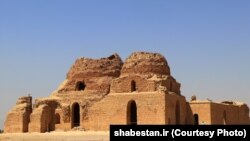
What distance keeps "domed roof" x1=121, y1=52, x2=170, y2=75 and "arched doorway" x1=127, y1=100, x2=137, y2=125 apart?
3.20 metres

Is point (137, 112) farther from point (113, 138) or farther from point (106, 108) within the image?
point (113, 138)

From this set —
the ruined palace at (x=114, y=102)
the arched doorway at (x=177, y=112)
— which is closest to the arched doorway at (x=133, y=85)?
the ruined palace at (x=114, y=102)

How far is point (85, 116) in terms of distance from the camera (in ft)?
137

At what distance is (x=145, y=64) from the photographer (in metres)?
41.2

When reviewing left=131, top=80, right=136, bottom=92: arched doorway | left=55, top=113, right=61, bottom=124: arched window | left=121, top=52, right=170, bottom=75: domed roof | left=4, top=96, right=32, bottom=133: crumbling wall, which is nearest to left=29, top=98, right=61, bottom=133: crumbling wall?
left=55, top=113, right=61, bottom=124: arched window

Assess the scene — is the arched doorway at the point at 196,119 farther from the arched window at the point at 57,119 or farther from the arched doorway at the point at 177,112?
the arched window at the point at 57,119

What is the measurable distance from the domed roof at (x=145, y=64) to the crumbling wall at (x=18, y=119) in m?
9.89

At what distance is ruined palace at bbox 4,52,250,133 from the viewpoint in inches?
1515

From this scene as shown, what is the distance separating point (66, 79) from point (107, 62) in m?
4.91

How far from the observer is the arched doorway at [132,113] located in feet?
129

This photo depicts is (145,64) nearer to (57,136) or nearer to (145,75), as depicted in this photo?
(145,75)

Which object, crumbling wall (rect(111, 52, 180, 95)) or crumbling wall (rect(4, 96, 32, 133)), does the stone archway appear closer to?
crumbling wall (rect(111, 52, 180, 95))

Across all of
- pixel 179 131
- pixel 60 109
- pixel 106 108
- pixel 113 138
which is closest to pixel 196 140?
pixel 179 131

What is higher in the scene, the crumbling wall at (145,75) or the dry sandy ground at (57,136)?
the crumbling wall at (145,75)
